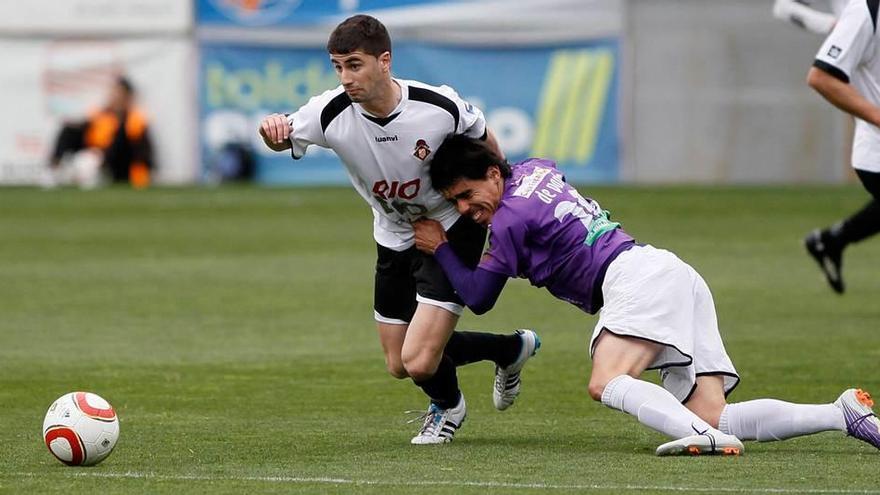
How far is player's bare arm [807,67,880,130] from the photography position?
32.2 ft

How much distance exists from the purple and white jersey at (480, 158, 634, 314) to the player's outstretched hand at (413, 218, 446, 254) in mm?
477

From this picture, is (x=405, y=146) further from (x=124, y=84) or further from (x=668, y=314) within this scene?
(x=124, y=84)

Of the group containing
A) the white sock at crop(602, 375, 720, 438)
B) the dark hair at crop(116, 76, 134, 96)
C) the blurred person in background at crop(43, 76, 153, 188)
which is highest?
the white sock at crop(602, 375, 720, 438)

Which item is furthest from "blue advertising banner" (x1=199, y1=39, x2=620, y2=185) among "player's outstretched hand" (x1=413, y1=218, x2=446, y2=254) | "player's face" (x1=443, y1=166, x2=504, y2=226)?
"player's face" (x1=443, y1=166, x2=504, y2=226)

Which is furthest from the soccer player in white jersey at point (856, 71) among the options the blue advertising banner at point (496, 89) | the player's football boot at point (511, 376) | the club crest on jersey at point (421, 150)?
the blue advertising banner at point (496, 89)

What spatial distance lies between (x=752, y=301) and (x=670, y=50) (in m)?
14.0

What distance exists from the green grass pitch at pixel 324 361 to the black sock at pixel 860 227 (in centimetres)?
61

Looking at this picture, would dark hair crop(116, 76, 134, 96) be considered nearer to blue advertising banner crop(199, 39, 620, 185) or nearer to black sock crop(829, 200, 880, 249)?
blue advertising banner crop(199, 39, 620, 185)

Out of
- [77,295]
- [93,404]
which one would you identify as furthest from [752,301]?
[93,404]

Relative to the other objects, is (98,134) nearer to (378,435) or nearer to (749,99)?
(749,99)

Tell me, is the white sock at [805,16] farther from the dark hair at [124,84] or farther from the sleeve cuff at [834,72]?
the dark hair at [124,84]

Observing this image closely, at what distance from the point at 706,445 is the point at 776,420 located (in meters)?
0.41

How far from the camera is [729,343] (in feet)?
38.3

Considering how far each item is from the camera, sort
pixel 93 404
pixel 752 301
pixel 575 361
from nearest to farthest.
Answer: pixel 93 404
pixel 575 361
pixel 752 301
